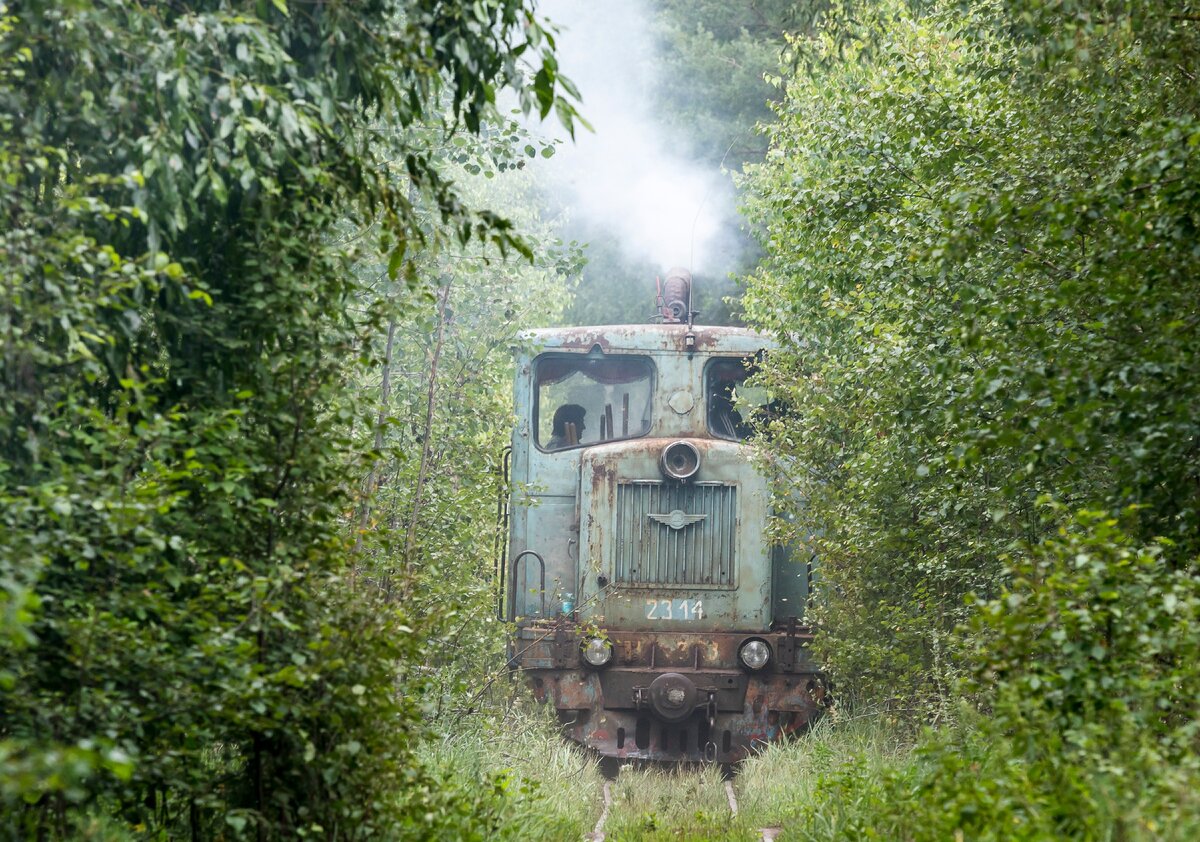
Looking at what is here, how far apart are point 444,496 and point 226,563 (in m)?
5.36

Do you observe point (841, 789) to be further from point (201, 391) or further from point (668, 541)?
point (201, 391)

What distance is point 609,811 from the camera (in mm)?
8156

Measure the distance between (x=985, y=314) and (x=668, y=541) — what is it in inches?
182

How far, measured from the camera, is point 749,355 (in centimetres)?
1080

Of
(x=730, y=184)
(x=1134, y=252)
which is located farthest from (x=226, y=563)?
(x=730, y=184)

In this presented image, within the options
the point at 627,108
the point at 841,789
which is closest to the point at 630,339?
the point at 841,789

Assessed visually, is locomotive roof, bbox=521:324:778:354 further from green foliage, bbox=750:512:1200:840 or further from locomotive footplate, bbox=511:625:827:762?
green foliage, bbox=750:512:1200:840

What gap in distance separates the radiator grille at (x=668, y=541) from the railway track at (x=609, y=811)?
1.46 metres

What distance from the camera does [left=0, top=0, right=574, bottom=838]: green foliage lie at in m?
3.85

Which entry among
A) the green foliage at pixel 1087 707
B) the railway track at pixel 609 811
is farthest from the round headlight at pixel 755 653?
the green foliage at pixel 1087 707

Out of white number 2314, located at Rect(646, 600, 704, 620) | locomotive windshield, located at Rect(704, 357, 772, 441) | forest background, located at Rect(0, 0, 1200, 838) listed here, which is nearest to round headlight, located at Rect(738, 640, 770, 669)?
white number 2314, located at Rect(646, 600, 704, 620)

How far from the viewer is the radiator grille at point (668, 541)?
1022 cm

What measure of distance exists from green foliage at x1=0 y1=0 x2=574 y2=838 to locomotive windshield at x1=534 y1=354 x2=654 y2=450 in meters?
5.42

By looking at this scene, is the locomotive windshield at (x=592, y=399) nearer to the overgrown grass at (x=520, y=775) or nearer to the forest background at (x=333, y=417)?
the overgrown grass at (x=520, y=775)
